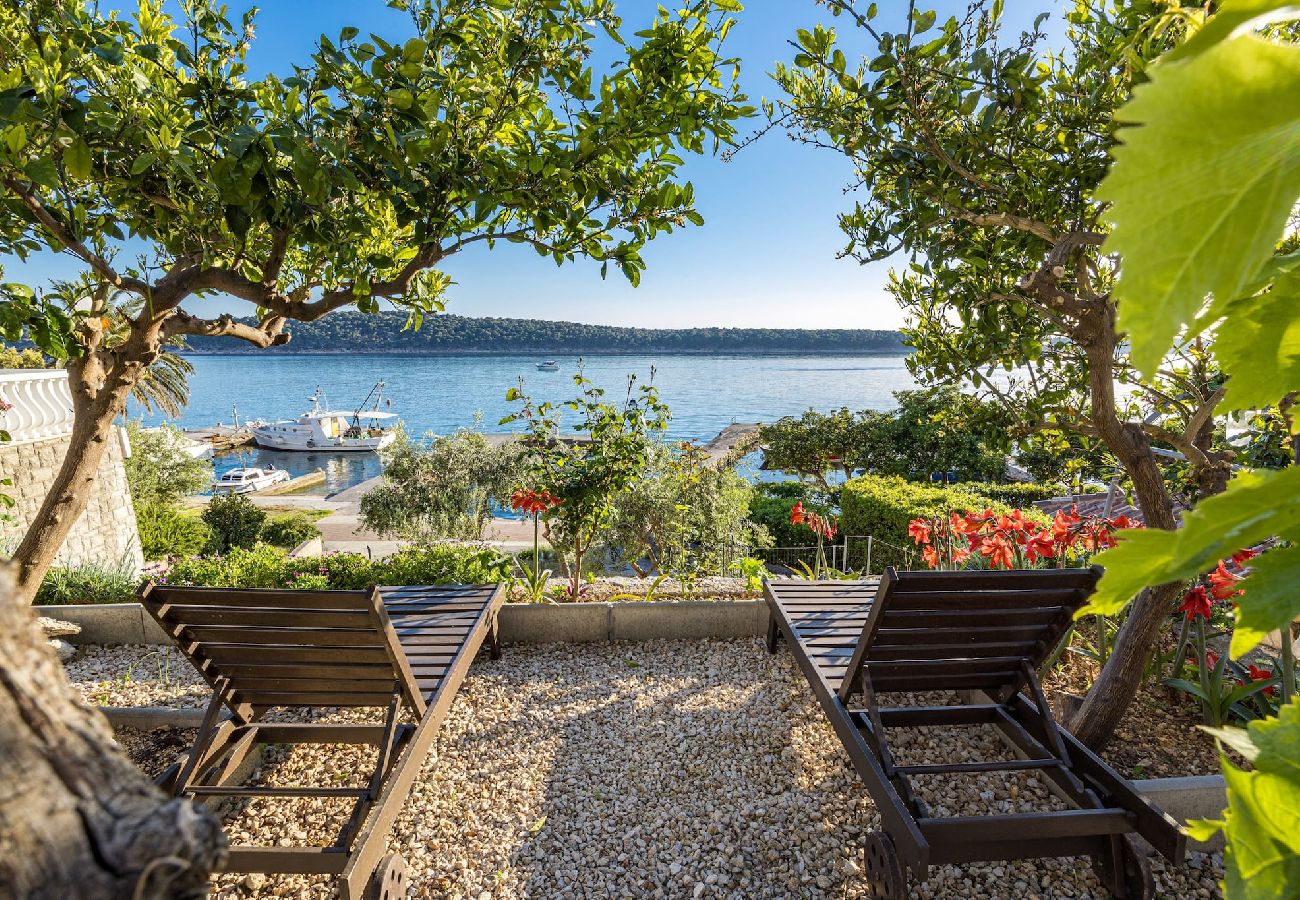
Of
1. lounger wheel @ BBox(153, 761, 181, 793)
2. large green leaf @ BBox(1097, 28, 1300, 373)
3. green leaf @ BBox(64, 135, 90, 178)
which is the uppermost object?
green leaf @ BBox(64, 135, 90, 178)

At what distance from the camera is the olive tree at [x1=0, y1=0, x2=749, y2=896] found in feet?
6.51

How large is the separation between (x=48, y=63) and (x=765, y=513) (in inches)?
482

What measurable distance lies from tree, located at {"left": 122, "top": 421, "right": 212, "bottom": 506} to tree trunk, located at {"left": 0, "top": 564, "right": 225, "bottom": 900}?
18.3m

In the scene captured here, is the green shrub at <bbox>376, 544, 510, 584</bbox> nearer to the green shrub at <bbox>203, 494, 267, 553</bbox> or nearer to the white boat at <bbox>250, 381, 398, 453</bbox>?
the green shrub at <bbox>203, 494, 267, 553</bbox>

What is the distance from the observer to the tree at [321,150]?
1.98 meters

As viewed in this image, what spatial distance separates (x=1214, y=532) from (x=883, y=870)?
2729 millimetres

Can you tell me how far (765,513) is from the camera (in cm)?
1321

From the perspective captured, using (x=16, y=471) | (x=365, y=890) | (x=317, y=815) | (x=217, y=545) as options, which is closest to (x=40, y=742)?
(x=365, y=890)

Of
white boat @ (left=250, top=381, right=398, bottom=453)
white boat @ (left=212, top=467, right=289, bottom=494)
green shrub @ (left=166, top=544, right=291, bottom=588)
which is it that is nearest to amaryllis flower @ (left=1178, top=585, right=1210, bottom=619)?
green shrub @ (left=166, top=544, right=291, bottom=588)

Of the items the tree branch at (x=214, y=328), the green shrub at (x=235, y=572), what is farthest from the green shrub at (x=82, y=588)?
the tree branch at (x=214, y=328)

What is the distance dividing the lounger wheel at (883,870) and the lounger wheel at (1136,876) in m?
0.91

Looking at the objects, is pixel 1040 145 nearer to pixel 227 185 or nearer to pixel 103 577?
pixel 227 185

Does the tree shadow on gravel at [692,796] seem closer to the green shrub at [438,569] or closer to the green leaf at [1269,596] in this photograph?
the green shrub at [438,569]

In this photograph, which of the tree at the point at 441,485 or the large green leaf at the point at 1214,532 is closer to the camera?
the large green leaf at the point at 1214,532
